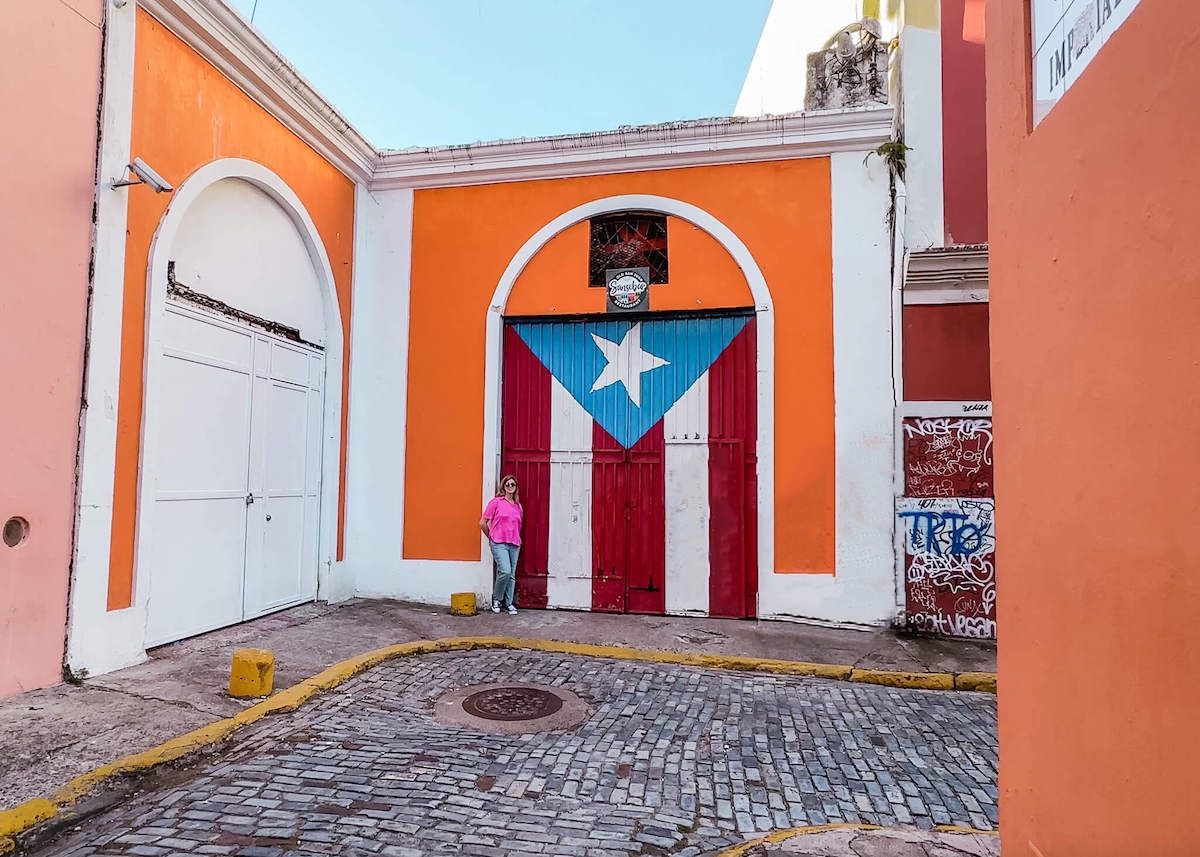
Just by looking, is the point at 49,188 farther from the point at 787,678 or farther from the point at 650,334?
the point at 787,678

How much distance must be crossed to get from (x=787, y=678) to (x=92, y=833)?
16.1 feet

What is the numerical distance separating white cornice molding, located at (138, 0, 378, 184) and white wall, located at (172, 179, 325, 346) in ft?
3.08

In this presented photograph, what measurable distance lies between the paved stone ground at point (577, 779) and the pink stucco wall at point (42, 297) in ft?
5.80

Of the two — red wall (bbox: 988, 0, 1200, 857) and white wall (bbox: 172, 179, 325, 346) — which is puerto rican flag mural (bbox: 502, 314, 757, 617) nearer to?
white wall (bbox: 172, 179, 325, 346)

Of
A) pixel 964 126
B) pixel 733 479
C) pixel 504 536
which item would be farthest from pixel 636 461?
pixel 964 126

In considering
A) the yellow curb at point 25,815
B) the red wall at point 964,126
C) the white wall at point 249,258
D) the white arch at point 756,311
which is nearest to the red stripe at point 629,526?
the white arch at point 756,311

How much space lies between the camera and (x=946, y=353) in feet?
25.1

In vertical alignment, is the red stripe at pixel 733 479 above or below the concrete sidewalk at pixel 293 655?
above

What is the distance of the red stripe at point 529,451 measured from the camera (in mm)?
8508

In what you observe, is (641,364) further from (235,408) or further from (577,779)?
(577,779)

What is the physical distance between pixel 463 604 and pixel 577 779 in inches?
169

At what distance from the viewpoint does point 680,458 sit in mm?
8234

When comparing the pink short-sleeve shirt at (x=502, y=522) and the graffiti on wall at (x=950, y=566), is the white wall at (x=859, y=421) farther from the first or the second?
the pink short-sleeve shirt at (x=502, y=522)

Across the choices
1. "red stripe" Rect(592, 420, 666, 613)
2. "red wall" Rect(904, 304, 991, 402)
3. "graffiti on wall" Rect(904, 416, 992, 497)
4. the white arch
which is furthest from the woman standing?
"red wall" Rect(904, 304, 991, 402)
